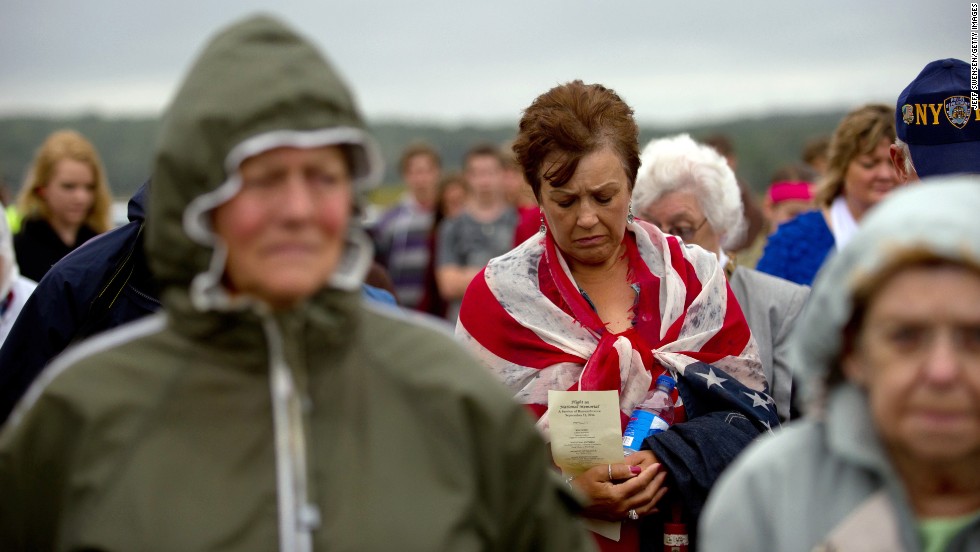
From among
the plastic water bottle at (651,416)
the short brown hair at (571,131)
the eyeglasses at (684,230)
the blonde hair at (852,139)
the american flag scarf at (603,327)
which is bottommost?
the plastic water bottle at (651,416)

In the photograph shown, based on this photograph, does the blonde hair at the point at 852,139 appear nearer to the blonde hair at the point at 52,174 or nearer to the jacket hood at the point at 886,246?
the jacket hood at the point at 886,246

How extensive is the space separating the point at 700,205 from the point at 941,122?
145cm

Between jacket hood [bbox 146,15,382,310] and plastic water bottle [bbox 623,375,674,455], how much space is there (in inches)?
77.2

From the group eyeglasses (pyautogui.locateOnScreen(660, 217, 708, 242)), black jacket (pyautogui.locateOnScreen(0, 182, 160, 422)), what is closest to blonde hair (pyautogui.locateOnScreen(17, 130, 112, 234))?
black jacket (pyautogui.locateOnScreen(0, 182, 160, 422))

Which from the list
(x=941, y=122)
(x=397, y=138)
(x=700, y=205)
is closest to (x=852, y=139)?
(x=700, y=205)

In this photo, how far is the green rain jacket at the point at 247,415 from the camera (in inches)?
94.7

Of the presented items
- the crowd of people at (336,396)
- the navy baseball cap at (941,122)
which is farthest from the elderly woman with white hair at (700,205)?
Result: the crowd of people at (336,396)

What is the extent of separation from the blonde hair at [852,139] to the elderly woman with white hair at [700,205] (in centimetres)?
97

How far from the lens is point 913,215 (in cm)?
223

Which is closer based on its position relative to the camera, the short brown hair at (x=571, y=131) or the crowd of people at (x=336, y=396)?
the crowd of people at (x=336, y=396)

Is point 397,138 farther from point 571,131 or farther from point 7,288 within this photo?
point 571,131

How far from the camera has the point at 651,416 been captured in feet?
14.2

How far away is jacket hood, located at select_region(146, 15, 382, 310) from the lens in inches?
95.2

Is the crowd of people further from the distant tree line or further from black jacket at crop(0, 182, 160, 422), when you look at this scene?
the distant tree line
